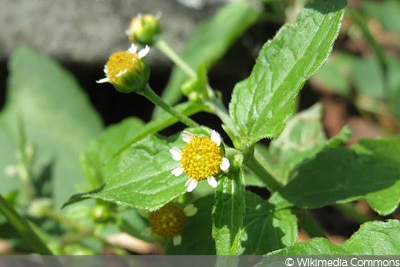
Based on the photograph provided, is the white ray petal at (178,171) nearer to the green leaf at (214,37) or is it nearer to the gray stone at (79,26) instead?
the green leaf at (214,37)

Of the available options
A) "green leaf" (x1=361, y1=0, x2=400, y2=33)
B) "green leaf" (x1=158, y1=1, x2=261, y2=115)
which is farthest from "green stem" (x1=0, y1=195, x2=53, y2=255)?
"green leaf" (x1=361, y1=0, x2=400, y2=33)

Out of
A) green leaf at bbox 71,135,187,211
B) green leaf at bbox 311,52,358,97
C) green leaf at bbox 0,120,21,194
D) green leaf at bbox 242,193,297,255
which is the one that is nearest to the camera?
green leaf at bbox 71,135,187,211

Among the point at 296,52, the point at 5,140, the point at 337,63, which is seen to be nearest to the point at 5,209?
the point at 296,52

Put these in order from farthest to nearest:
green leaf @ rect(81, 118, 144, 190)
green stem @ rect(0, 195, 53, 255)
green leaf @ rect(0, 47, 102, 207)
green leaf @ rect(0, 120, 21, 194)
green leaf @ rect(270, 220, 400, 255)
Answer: green leaf @ rect(0, 47, 102, 207) → green leaf @ rect(0, 120, 21, 194) → green leaf @ rect(81, 118, 144, 190) → green stem @ rect(0, 195, 53, 255) → green leaf @ rect(270, 220, 400, 255)

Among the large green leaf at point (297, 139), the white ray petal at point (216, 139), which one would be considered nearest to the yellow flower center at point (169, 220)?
A: the white ray petal at point (216, 139)

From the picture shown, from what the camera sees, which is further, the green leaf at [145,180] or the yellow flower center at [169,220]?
the yellow flower center at [169,220]

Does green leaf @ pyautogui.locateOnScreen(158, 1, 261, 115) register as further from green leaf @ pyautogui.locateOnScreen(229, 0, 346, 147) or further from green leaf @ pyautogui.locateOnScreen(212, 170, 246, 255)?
green leaf @ pyautogui.locateOnScreen(212, 170, 246, 255)

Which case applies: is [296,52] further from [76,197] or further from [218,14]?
[218,14]
